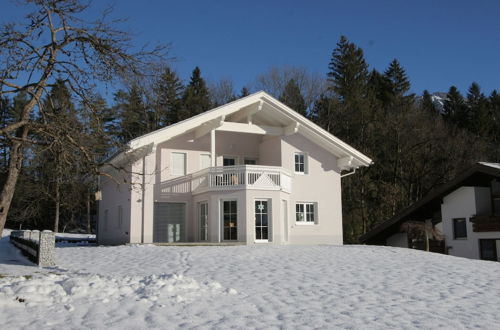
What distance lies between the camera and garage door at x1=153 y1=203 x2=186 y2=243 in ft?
75.6

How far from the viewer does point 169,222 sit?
23.3m

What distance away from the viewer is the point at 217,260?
15.1 m

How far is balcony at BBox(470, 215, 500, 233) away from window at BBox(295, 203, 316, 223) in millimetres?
7475

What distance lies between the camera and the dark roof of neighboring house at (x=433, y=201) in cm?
2348

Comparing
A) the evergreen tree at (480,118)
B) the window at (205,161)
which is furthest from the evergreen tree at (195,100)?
the evergreen tree at (480,118)

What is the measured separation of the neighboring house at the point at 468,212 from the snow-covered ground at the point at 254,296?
982 cm

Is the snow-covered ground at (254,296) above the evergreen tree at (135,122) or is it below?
below

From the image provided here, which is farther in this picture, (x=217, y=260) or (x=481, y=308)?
(x=217, y=260)

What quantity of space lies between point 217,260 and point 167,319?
7.33 metres

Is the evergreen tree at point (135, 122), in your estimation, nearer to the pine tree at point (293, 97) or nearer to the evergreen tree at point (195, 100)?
the evergreen tree at point (195, 100)

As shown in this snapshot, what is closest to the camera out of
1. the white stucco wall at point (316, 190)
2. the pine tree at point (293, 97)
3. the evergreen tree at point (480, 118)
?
the white stucco wall at point (316, 190)

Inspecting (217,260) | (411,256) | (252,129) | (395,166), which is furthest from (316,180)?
(395,166)

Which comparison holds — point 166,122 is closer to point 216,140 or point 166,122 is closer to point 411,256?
point 216,140

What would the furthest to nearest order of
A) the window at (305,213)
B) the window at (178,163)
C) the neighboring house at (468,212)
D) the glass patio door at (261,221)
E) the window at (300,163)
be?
1. the window at (300,163)
2. the window at (305,213)
3. the neighboring house at (468,212)
4. the window at (178,163)
5. the glass patio door at (261,221)
